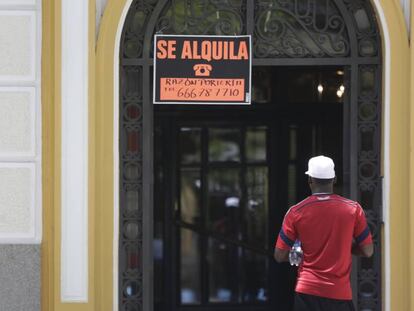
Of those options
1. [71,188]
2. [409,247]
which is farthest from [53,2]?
[409,247]

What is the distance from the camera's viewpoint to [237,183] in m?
10.3

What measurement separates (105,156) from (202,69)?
3.52 feet

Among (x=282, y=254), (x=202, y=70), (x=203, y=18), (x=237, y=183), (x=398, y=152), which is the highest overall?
(x=203, y=18)

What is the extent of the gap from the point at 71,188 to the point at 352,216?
2416mm

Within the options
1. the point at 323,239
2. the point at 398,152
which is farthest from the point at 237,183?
the point at 323,239

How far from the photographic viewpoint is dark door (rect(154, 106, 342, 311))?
992cm

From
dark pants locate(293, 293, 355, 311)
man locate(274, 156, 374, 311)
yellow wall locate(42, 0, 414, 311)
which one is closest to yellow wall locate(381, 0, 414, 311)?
yellow wall locate(42, 0, 414, 311)

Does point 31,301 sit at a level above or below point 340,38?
below

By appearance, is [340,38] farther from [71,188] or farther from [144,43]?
[71,188]

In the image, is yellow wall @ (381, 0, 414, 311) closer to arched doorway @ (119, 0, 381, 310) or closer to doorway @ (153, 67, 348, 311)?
arched doorway @ (119, 0, 381, 310)

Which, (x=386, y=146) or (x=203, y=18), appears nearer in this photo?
(x=386, y=146)

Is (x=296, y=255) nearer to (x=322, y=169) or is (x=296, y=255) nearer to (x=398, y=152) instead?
(x=322, y=169)

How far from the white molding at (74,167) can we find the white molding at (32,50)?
0.28 meters

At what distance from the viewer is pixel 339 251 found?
583cm
